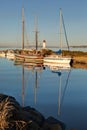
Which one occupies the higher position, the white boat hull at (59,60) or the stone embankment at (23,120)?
→ the stone embankment at (23,120)

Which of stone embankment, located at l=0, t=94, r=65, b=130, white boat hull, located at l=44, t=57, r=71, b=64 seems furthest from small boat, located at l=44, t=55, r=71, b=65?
stone embankment, located at l=0, t=94, r=65, b=130

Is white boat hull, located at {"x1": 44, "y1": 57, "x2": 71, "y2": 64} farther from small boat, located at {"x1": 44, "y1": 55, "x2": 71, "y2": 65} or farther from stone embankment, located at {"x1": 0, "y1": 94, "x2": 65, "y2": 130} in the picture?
stone embankment, located at {"x1": 0, "y1": 94, "x2": 65, "y2": 130}

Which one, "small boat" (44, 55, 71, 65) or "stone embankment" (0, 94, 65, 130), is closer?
"stone embankment" (0, 94, 65, 130)

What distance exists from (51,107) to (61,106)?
728 millimetres

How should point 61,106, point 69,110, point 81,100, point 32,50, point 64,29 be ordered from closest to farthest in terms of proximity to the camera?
point 69,110 → point 61,106 → point 81,100 → point 64,29 → point 32,50

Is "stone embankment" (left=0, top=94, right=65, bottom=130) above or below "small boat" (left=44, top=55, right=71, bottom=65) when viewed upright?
above

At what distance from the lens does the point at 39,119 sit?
42.9 feet

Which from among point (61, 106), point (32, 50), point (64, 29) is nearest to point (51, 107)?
point (61, 106)

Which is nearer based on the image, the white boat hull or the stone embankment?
the stone embankment

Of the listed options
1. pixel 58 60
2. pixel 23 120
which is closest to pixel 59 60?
pixel 58 60

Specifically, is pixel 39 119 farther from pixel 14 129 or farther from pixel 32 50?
pixel 32 50

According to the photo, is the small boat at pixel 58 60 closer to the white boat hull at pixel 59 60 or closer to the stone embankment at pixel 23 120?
the white boat hull at pixel 59 60

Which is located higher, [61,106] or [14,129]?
[14,129]

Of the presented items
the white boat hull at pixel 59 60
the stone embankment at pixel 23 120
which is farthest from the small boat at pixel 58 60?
the stone embankment at pixel 23 120
